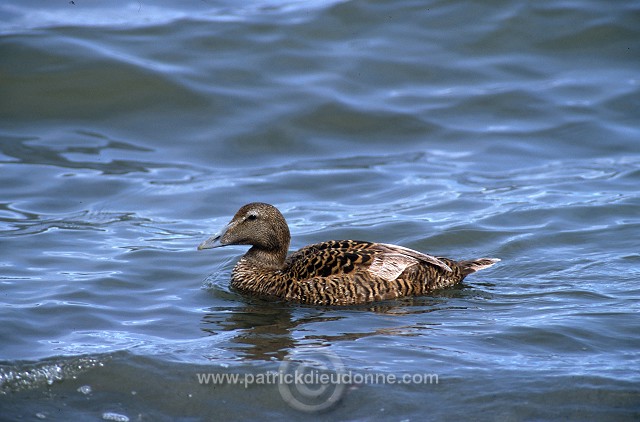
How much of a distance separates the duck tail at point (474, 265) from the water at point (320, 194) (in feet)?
0.56

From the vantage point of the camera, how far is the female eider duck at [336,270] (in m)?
7.74

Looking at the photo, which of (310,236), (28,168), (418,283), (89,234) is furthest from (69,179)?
(418,283)

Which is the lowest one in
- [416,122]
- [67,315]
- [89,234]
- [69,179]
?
[67,315]

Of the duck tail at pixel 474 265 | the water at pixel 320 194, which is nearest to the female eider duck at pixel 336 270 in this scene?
the duck tail at pixel 474 265

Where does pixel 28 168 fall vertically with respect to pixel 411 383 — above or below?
above

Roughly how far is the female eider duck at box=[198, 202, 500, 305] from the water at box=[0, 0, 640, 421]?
19cm

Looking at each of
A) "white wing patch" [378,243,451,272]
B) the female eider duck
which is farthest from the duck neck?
"white wing patch" [378,243,451,272]

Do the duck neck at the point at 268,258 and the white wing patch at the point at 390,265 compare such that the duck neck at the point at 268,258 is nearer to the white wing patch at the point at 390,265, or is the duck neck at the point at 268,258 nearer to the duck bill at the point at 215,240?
the duck bill at the point at 215,240

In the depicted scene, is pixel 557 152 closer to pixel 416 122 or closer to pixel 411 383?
pixel 416 122

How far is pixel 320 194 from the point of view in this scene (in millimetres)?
10680

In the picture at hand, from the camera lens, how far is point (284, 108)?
42.1 ft

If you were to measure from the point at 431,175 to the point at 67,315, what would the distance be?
209 inches

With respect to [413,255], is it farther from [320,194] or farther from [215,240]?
[320,194]

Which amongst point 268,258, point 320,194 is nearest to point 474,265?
point 268,258
